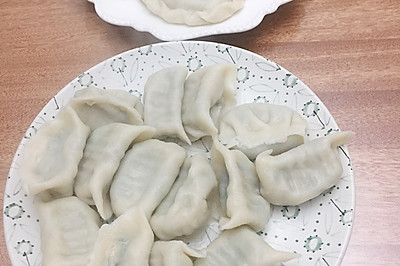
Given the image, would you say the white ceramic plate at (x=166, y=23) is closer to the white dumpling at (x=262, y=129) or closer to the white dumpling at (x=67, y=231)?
the white dumpling at (x=262, y=129)

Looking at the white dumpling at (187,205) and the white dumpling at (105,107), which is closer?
the white dumpling at (187,205)

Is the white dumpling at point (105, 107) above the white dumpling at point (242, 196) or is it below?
above

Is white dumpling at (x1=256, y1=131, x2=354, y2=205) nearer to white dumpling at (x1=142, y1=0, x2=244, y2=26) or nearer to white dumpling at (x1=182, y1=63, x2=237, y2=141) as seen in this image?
white dumpling at (x1=182, y1=63, x2=237, y2=141)

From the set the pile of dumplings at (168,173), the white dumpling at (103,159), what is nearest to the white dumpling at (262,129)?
the pile of dumplings at (168,173)

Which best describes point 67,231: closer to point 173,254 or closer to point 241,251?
point 173,254

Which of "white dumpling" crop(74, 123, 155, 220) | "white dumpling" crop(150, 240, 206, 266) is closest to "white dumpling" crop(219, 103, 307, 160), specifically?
"white dumpling" crop(74, 123, 155, 220)

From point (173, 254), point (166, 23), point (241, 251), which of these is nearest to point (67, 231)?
point (173, 254)

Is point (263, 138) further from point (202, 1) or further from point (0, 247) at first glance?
point (0, 247)
